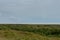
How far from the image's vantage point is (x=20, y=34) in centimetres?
195

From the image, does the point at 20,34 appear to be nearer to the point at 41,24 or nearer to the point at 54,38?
the point at 41,24

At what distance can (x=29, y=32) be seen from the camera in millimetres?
2012

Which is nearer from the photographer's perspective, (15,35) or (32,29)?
(15,35)

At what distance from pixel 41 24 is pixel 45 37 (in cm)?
19

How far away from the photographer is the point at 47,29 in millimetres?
2041

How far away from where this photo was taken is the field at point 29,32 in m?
1.92

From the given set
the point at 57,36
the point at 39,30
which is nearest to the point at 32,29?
the point at 39,30

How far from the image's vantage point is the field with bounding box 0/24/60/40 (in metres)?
1.92

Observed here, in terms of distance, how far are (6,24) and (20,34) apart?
234mm

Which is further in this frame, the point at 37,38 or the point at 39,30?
the point at 39,30

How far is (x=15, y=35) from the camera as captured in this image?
6.32 feet

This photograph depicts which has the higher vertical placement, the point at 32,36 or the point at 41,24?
the point at 41,24

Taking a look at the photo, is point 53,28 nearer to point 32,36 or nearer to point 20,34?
point 32,36

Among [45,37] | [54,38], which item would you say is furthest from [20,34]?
[54,38]
